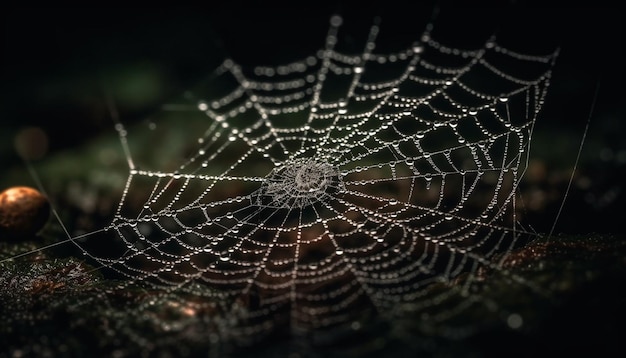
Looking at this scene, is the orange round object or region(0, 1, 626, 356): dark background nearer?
region(0, 1, 626, 356): dark background

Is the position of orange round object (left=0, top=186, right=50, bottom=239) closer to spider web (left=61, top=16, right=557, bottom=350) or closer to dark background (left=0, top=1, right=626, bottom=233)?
spider web (left=61, top=16, right=557, bottom=350)

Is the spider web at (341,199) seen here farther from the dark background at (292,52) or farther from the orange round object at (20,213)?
the orange round object at (20,213)

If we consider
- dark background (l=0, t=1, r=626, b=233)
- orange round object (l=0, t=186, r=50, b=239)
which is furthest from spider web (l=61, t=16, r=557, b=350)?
orange round object (l=0, t=186, r=50, b=239)

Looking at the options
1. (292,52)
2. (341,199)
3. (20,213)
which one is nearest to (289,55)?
(292,52)

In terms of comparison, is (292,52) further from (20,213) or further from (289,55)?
(20,213)

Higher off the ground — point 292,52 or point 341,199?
point 292,52

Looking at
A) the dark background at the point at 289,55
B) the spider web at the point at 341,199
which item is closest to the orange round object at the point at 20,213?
the spider web at the point at 341,199

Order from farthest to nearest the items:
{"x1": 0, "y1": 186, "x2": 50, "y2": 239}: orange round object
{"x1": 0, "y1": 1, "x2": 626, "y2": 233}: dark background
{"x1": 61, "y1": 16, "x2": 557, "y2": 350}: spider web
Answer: {"x1": 0, "y1": 186, "x2": 50, "y2": 239}: orange round object < {"x1": 0, "y1": 1, "x2": 626, "y2": 233}: dark background < {"x1": 61, "y1": 16, "x2": 557, "y2": 350}: spider web
